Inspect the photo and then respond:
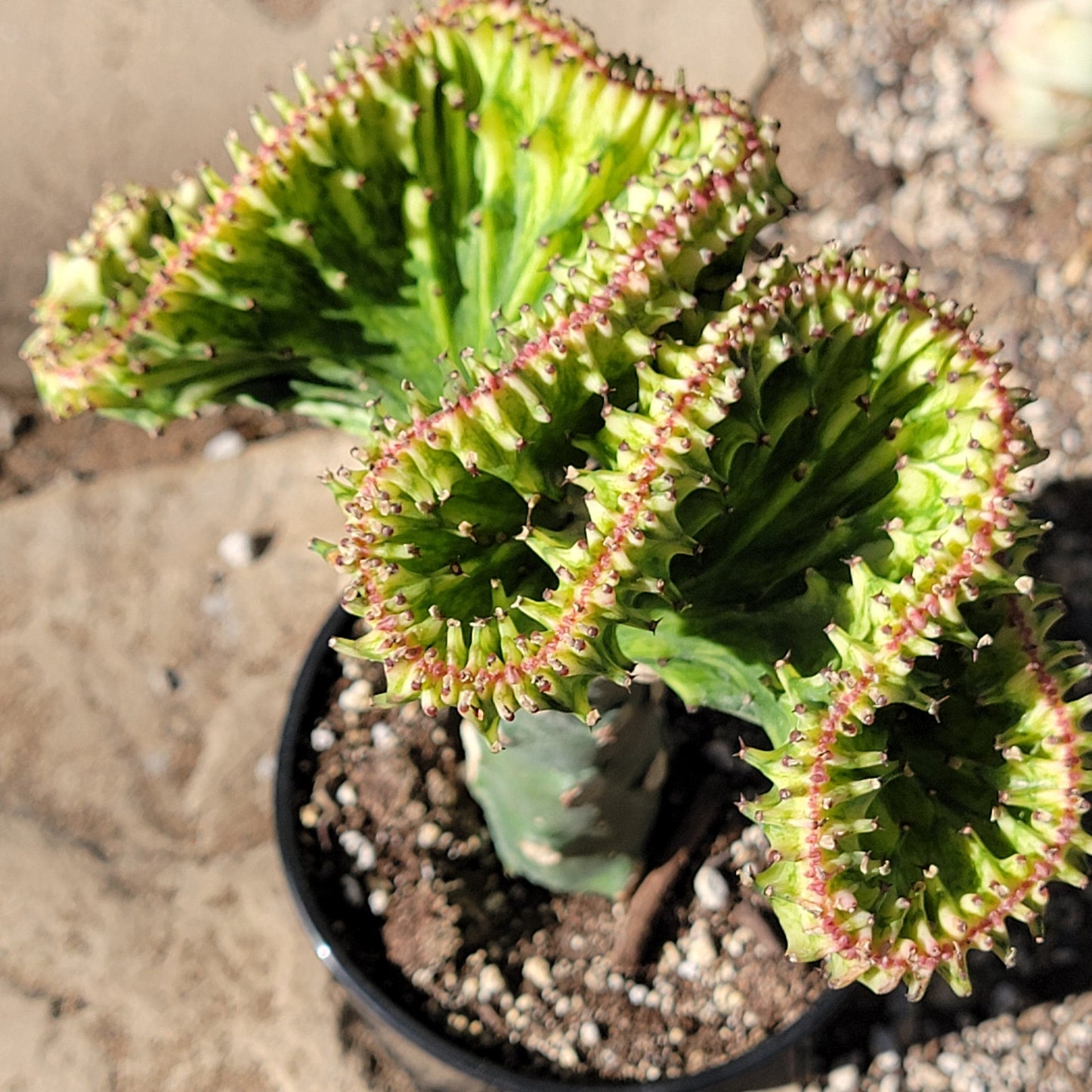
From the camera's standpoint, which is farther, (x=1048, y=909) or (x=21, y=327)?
(x=21, y=327)

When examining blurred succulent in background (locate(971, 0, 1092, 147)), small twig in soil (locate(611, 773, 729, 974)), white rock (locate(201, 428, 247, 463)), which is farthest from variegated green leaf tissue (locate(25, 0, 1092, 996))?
blurred succulent in background (locate(971, 0, 1092, 147))

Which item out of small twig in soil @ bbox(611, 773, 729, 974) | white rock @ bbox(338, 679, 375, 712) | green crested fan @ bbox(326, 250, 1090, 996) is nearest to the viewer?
green crested fan @ bbox(326, 250, 1090, 996)

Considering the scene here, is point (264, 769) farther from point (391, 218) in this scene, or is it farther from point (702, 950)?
point (391, 218)


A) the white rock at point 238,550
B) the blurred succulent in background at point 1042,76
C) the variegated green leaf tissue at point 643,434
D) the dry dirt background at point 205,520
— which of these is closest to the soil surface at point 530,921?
the dry dirt background at point 205,520

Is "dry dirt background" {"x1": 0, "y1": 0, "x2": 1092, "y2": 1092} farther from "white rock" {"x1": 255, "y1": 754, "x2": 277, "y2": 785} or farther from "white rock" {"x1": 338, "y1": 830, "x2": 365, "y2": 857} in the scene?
"white rock" {"x1": 338, "y1": 830, "x2": 365, "y2": 857}

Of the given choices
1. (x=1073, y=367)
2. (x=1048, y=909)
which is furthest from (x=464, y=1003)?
(x=1073, y=367)

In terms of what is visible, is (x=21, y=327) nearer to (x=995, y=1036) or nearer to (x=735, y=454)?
(x=735, y=454)
